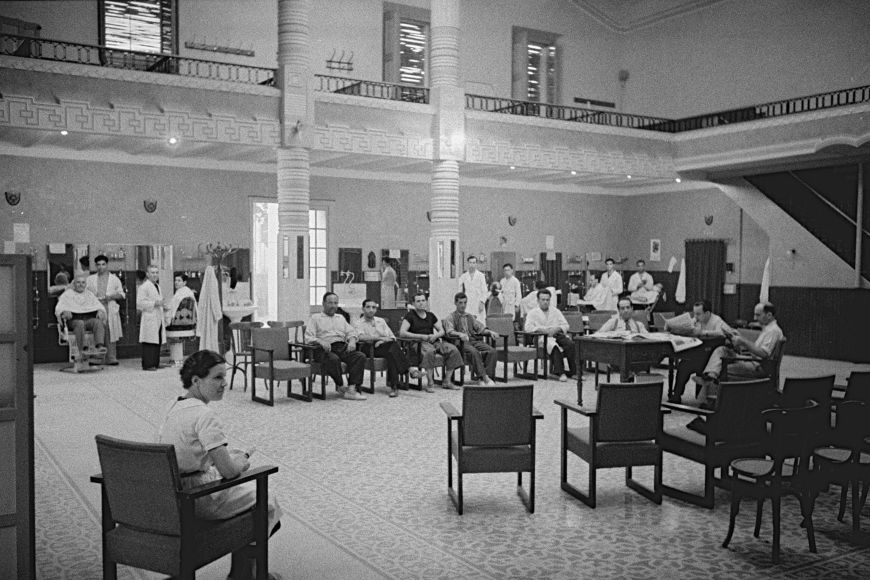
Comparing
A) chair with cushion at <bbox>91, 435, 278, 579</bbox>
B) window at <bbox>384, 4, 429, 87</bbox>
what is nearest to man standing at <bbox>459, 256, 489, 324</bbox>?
window at <bbox>384, 4, 429, 87</bbox>

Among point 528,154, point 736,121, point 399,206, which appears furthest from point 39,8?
point 736,121

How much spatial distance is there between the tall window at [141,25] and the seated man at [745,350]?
37.0ft

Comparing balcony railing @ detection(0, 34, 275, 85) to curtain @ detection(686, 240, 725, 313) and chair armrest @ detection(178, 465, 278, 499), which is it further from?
curtain @ detection(686, 240, 725, 313)

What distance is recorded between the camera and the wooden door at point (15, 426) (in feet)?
12.9

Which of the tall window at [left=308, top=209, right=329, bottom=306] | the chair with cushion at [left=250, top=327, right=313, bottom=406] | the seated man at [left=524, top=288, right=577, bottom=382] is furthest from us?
the tall window at [left=308, top=209, right=329, bottom=306]

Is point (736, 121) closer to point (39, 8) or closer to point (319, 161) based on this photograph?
point (319, 161)

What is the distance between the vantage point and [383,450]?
7.63 metres

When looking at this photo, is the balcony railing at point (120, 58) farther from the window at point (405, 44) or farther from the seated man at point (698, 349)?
the seated man at point (698, 349)

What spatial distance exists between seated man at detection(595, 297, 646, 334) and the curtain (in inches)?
333

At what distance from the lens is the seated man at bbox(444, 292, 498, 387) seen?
11.3 meters

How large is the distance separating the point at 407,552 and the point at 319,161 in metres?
11.7

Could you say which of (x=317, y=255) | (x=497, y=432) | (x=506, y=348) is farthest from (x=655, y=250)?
(x=497, y=432)

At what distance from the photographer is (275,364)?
10203 millimetres

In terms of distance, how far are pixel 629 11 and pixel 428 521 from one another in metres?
18.6
